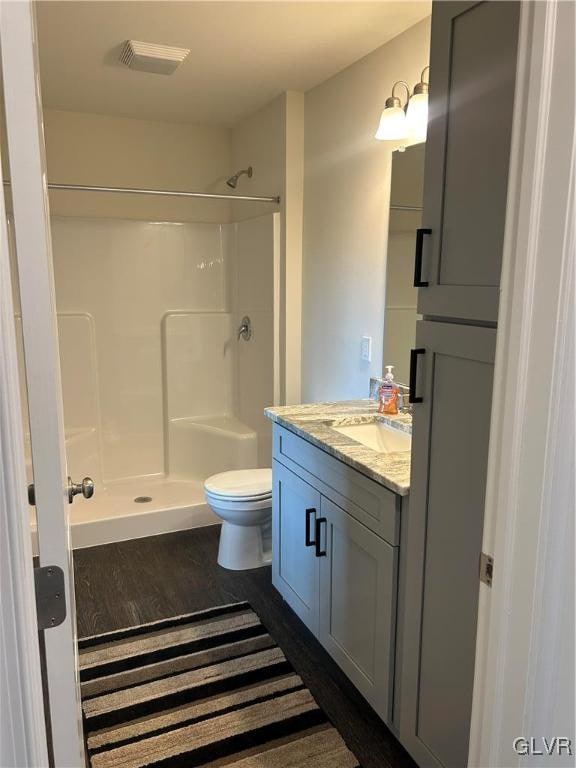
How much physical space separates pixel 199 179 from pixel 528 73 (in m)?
3.33

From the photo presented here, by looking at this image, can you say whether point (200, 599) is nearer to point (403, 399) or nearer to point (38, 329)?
point (403, 399)

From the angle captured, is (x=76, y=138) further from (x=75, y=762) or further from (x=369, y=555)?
(x=75, y=762)

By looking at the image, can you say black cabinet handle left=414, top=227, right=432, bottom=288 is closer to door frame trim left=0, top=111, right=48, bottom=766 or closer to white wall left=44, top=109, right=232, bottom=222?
door frame trim left=0, top=111, right=48, bottom=766

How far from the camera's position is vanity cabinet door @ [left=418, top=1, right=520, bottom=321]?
1.09 m

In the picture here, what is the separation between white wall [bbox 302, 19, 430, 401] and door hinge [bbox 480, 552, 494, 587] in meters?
1.64

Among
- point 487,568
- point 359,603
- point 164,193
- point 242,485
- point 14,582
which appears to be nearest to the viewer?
point 14,582

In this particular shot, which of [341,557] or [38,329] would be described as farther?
[341,557]

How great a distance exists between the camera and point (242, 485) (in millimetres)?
2834

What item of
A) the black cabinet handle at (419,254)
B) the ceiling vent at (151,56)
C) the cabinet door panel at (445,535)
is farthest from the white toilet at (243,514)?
the ceiling vent at (151,56)

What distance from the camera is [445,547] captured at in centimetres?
139

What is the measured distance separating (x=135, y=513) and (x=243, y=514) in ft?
2.59

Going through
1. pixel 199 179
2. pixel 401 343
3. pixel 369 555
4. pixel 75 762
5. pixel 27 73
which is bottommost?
pixel 369 555

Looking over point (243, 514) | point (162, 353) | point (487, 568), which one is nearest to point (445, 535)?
point (487, 568)

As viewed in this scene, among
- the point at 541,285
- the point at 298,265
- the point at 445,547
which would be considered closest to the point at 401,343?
the point at 298,265
